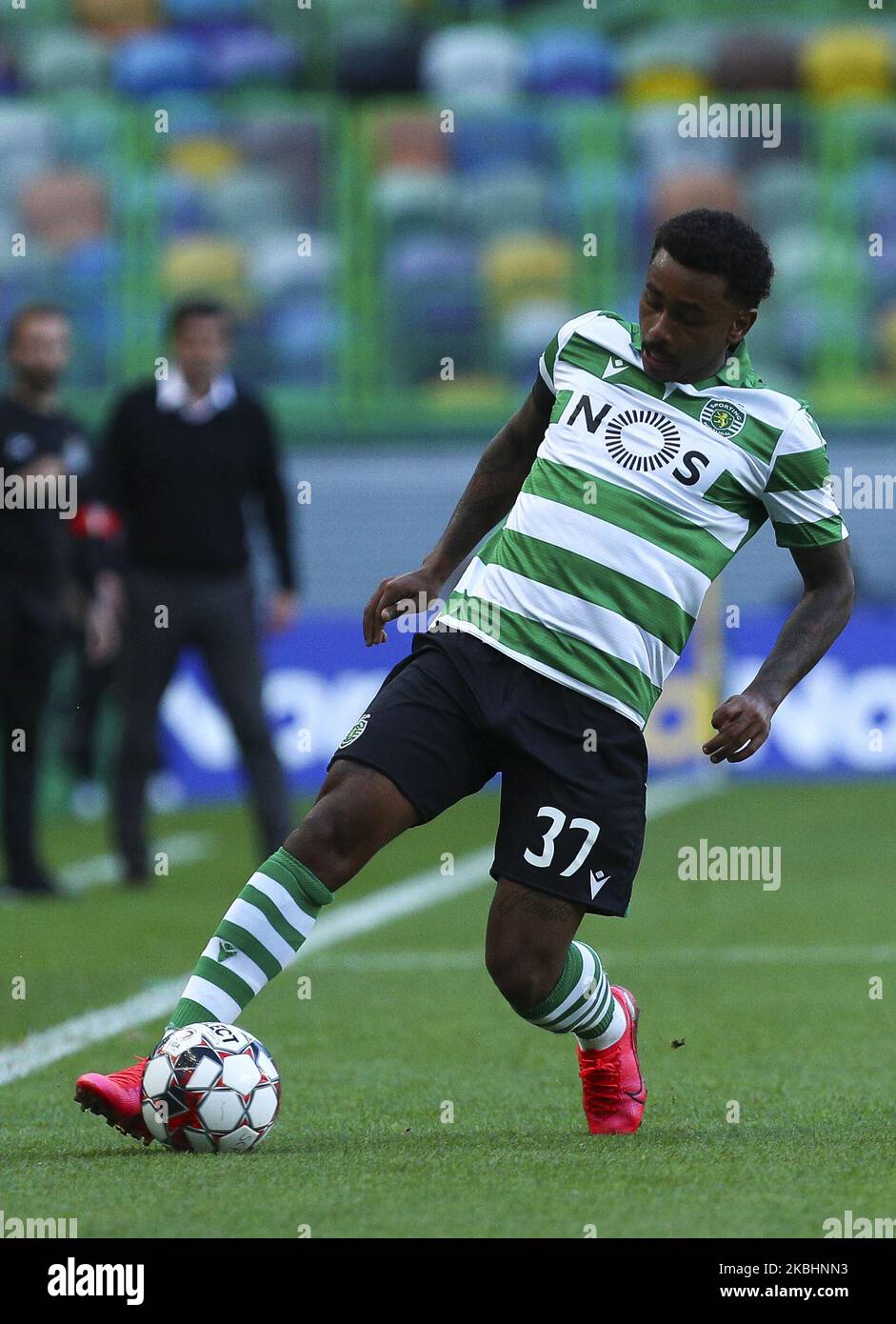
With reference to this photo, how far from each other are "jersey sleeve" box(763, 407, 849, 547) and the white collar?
5.45 m

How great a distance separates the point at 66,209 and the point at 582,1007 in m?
14.0

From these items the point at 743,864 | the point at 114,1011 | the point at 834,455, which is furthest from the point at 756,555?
the point at 114,1011

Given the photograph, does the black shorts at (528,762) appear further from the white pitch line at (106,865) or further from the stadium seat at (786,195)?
the stadium seat at (786,195)

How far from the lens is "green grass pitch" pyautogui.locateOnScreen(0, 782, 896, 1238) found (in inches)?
152

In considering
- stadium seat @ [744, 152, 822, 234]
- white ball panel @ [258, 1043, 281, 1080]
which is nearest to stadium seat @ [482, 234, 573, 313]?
stadium seat @ [744, 152, 822, 234]

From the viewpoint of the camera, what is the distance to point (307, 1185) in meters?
4.03

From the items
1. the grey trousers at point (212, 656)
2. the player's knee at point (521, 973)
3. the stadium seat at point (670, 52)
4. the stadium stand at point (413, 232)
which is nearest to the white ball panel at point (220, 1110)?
the player's knee at point (521, 973)

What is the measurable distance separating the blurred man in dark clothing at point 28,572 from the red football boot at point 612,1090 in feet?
16.4

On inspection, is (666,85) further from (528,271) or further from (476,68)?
(528,271)

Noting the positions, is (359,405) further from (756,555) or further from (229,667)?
(229,667)

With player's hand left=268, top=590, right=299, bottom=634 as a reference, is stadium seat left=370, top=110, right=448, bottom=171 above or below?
above

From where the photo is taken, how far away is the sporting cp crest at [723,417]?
4539 mm

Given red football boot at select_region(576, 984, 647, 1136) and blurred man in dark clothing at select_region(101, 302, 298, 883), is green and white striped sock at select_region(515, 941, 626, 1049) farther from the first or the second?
blurred man in dark clothing at select_region(101, 302, 298, 883)
